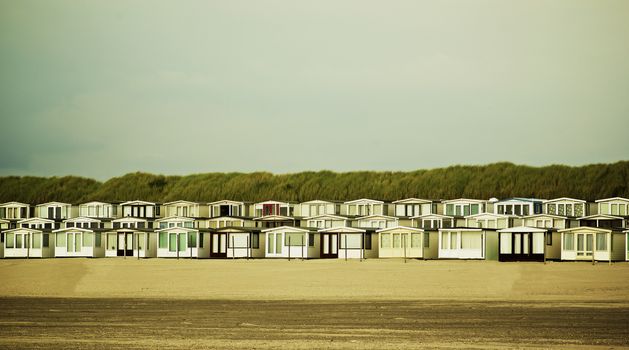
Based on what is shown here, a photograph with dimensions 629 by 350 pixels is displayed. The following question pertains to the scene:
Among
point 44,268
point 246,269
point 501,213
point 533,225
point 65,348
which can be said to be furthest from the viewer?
point 501,213

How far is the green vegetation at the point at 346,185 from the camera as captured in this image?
4296 inches

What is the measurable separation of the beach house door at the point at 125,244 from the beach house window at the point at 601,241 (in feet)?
114

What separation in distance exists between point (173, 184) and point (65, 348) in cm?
11034

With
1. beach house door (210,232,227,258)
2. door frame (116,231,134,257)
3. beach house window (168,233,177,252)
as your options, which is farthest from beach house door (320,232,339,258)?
door frame (116,231,134,257)

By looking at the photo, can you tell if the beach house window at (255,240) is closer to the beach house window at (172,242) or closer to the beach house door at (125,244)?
the beach house window at (172,242)

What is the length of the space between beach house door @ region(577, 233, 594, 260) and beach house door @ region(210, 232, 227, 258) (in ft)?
84.6

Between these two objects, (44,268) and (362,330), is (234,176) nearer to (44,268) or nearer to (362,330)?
(44,268)

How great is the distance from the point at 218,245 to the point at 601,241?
28.0 metres

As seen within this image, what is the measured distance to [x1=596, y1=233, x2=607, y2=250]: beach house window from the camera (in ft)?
202

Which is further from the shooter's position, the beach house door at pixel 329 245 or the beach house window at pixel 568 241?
the beach house door at pixel 329 245

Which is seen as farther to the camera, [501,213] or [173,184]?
[173,184]

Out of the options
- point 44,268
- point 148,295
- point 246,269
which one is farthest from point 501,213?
point 148,295

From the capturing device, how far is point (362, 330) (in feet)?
82.4

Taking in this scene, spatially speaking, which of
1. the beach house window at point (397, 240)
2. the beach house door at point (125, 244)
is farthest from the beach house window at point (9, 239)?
the beach house window at point (397, 240)
